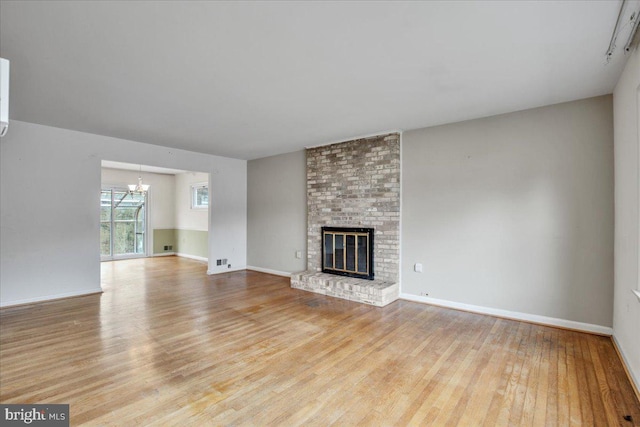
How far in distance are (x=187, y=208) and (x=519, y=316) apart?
8718 mm

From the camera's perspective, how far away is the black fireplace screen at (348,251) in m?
5.03

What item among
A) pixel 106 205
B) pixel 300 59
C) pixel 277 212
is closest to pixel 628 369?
pixel 300 59

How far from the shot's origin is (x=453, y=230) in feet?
14.1

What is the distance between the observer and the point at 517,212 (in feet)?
12.5

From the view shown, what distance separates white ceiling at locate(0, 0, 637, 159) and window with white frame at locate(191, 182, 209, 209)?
469 cm

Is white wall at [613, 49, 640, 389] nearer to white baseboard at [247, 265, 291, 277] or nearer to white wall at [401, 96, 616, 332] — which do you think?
white wall at [401, 96, 616, 332]

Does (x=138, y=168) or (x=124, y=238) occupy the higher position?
(x=138, y=168)

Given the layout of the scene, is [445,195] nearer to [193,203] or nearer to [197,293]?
[197,293]

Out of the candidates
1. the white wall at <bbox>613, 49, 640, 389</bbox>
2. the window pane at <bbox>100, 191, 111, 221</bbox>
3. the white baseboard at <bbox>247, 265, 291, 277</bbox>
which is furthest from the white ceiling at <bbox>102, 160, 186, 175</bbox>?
the white wall at <bbox>613, 49, 640, 389</bbox>

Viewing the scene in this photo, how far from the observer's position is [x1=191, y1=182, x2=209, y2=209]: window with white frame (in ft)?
29.2

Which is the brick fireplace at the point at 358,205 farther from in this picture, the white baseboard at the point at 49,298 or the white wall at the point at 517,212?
the white baseboard at the point at 49,298

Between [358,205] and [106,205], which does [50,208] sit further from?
[358,205]

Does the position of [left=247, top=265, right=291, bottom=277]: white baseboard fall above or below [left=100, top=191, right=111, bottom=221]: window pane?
below

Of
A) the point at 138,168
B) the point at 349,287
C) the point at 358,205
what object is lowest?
the point at 349,287
